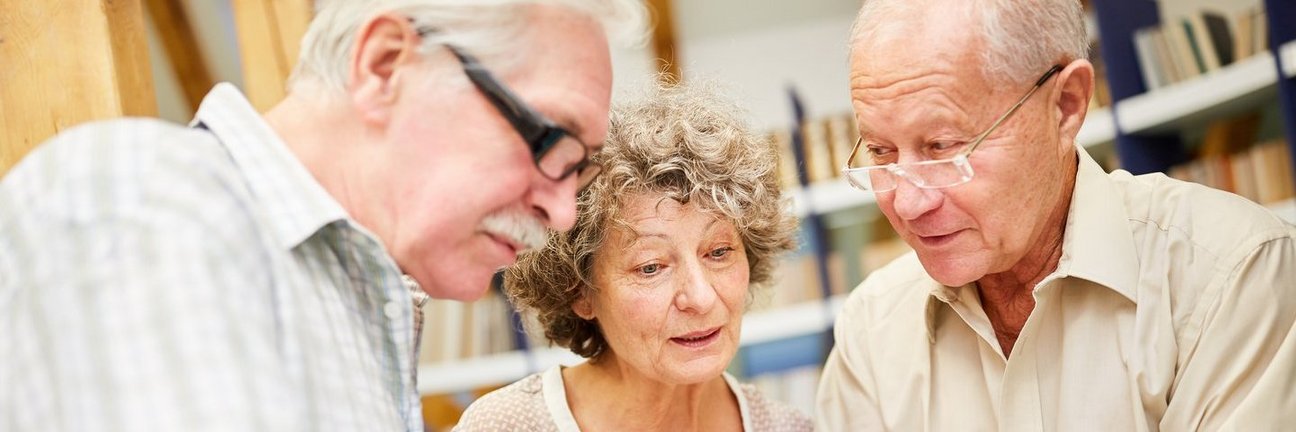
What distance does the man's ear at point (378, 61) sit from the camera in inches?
44.1

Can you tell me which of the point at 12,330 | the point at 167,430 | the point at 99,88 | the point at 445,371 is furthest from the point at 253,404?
the point at 445,371

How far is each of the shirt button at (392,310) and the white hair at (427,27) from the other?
22 centimetres

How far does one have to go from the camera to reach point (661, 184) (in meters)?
1.92

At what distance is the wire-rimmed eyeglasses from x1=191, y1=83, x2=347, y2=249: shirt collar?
3.00ft

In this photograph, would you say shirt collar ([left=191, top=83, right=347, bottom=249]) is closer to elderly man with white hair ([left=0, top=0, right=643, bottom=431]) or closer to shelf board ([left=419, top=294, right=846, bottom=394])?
elderly man with white hair ([left=0, top=0, right=643, bottom=431])

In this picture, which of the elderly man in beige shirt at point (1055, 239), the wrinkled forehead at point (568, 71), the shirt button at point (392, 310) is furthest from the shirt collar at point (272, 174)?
the elderly man in beige shirt at point (1055, 239)

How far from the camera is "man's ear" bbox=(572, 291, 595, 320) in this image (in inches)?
80.4

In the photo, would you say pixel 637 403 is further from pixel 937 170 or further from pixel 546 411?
pixel 937 170

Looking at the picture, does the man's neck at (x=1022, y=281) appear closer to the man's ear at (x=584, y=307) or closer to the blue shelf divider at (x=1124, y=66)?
the man's ear at (x=584, y=307)

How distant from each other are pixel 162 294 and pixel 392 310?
302mm

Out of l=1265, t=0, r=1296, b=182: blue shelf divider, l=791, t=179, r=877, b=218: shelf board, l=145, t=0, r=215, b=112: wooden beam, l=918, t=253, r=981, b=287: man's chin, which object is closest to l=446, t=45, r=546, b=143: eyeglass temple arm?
l=918, t=253, r=981, b=287: man's chin

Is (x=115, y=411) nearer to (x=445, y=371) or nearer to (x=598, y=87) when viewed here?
(x=598, y=87)

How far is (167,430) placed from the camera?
2.82 ft

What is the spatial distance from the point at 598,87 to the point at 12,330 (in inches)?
23.1
